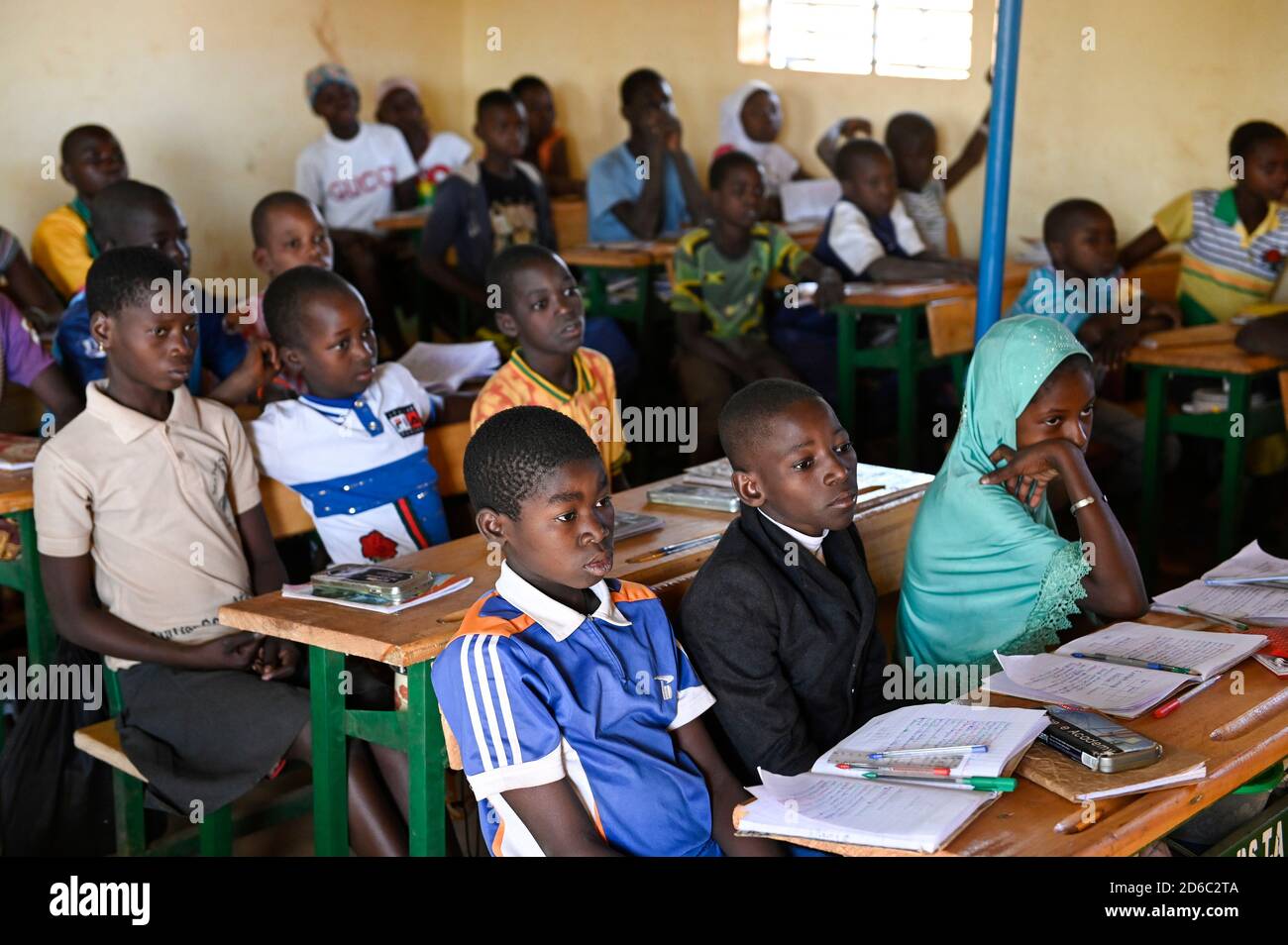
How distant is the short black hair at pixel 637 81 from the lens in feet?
22.7

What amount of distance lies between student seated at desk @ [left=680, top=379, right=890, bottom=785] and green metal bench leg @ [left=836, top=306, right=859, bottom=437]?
9.34 feet

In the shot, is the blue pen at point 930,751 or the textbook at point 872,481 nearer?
the blue pen at point 930,751

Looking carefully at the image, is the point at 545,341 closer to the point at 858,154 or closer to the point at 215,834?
the point at 215,834

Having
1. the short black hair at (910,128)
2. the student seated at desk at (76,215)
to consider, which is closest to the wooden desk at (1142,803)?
the student seated at desk at (76,215)

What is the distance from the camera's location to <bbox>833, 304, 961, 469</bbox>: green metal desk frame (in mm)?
4906

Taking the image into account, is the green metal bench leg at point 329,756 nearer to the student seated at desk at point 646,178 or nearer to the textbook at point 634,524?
the textbook at point 634,524

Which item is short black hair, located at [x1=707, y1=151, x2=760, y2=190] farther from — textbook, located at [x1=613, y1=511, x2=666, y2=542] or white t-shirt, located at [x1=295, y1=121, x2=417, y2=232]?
textbook, located at [x1=613, y1=511, x2=666, y2=542]

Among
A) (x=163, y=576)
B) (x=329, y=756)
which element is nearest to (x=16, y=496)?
(x=163, y=576)

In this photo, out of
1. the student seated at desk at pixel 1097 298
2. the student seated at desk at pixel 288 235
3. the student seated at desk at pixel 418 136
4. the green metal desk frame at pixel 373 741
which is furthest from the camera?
the student seated at desk at pixel 418 136

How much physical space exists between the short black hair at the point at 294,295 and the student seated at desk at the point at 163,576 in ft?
0.98

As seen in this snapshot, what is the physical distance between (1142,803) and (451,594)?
1.14m

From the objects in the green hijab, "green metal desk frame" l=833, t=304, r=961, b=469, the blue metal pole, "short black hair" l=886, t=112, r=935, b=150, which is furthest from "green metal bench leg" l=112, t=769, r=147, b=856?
"short black hair" l=886, t=112, r=935, b=150
